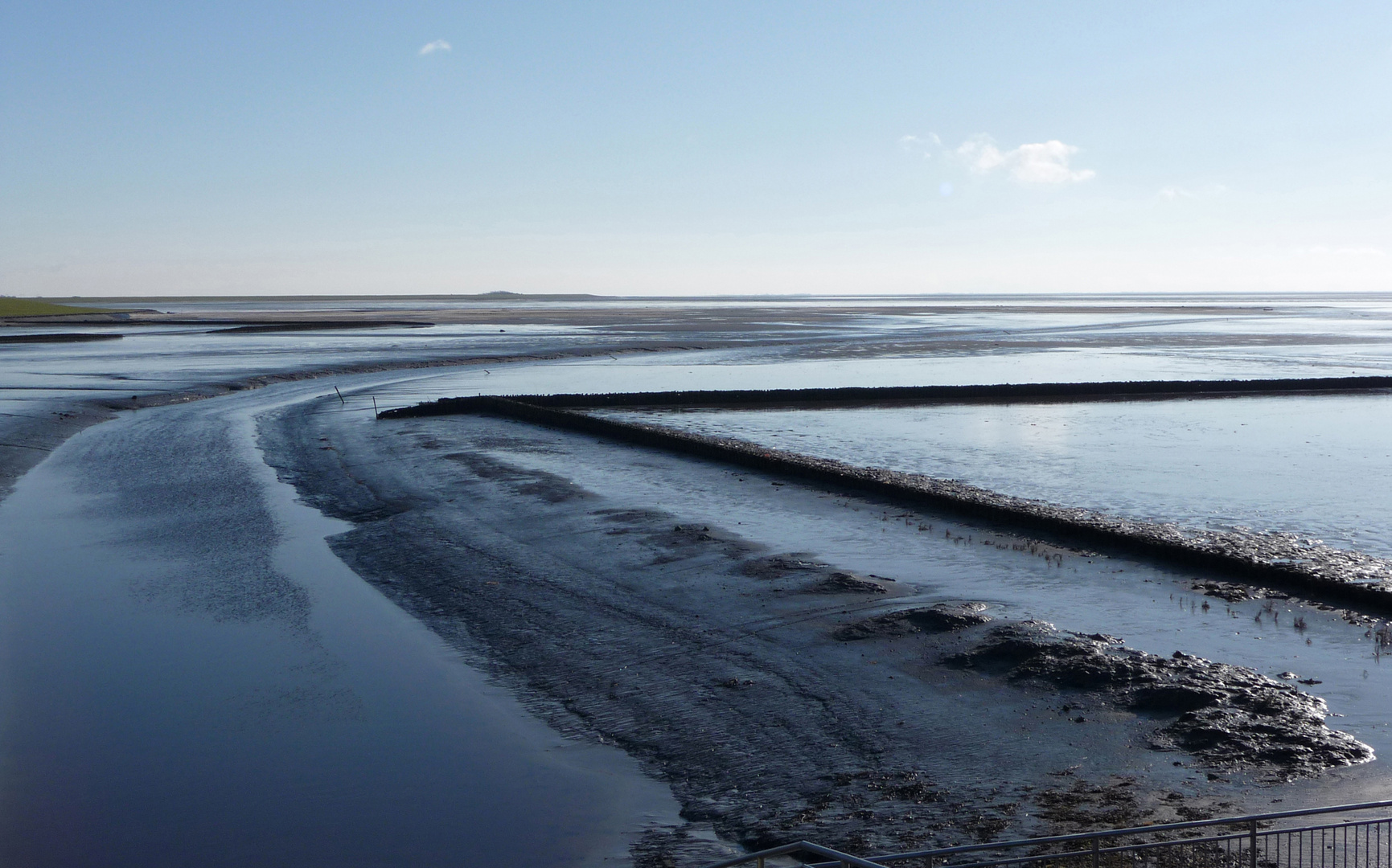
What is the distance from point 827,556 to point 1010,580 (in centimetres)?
251

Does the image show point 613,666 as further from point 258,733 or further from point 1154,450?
point 1154,450

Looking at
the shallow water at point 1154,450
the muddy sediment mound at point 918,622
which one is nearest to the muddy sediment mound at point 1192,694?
the muddy sediment mound at point 918,622

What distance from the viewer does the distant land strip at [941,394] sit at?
3591cm

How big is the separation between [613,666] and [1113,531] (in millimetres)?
8210

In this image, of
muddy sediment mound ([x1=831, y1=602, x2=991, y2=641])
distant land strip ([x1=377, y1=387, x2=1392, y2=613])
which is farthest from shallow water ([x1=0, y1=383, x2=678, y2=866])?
distant land strip ([x1=377, y1=387, x2=1392, y2=613])

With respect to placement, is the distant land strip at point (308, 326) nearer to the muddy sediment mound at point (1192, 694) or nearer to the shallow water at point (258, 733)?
the shallow water at point (258, 733)

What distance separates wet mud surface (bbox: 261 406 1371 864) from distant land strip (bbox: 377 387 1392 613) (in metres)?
3.67

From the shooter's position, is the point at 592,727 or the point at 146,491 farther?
the point at 146,491

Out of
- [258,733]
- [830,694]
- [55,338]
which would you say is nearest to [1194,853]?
[830,694]

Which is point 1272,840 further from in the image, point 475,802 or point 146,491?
point 146,491

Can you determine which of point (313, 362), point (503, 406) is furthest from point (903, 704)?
point (313, 362)

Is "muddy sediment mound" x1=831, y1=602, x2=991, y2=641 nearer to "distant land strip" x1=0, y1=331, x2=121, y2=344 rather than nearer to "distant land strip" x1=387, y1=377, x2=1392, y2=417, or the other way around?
"distant land strip" x1=387, y1=377, x2=1392, y2=417

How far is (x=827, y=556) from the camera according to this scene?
1538 cm

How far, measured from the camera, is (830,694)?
10000mm
